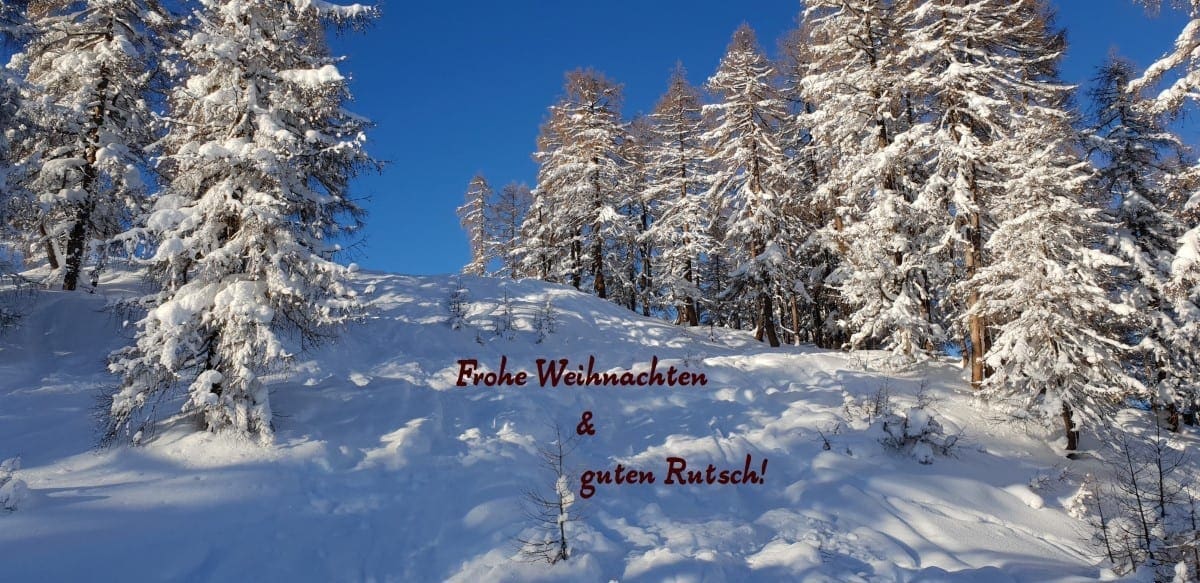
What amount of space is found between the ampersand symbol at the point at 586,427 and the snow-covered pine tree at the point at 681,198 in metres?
15.2

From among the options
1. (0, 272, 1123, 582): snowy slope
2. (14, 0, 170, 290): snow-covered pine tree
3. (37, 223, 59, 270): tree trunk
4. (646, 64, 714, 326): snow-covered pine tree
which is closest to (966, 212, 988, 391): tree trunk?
(0, 272, 1123, 582): snowy slope

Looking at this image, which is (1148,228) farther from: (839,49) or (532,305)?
(532,305)

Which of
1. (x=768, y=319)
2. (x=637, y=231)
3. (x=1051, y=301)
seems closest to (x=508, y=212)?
(x=637, y=231)

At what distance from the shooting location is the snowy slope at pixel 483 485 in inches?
256

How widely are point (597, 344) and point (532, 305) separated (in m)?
3.48

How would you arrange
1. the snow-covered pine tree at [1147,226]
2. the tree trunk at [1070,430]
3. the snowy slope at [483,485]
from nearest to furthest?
the snowy slope at [483,485] → the tree trunk at [1070,430] → the snow-covered pine tree at [1147,226]

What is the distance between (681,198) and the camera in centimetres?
2638

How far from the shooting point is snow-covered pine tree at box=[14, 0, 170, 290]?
15055mm

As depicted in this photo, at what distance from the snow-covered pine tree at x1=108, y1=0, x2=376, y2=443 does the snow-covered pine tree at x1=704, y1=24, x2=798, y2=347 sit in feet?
53.2

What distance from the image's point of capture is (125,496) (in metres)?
7.15

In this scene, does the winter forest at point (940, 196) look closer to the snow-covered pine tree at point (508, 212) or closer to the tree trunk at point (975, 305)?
the tree trunk at point (975, 305)

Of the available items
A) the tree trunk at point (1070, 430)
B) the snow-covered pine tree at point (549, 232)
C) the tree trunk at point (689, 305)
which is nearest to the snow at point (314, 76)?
the tree trunk at point (1070, 430)

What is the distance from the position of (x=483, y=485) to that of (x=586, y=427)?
9.98 feet

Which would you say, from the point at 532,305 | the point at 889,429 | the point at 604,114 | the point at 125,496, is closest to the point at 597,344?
the point at 532,305
